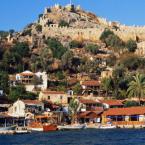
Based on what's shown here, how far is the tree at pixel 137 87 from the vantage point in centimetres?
8356

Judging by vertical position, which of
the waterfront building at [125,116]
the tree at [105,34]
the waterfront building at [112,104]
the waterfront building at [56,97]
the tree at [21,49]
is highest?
A: the tree at [105,34]

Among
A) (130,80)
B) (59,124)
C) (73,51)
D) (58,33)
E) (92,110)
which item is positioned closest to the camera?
(59,124)

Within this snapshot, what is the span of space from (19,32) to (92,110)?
40.2 meters

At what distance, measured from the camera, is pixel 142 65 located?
321 feet

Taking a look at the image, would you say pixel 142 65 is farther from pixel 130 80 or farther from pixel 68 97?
pixel 68 97

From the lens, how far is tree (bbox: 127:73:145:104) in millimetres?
83562

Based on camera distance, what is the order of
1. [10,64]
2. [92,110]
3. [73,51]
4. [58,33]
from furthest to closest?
[58,33] < [73,51] < [10,64] < [92,110]

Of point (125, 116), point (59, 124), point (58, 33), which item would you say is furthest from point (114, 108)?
point (58, 33)

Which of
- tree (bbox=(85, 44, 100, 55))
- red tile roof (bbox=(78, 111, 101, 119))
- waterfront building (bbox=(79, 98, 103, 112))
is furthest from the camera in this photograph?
tree (bbox=(85, 44, 100, 55))

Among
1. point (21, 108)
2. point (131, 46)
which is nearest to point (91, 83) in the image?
point (21, 108)

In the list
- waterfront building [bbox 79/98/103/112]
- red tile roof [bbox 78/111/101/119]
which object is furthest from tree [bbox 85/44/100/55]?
red tile roof [bbox 78/111/101/119]

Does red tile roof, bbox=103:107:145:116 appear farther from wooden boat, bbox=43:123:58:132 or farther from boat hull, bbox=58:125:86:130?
wooden boat, bbox=43:123:58:132

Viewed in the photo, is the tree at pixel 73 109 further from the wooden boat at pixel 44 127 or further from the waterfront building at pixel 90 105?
the wooden boat at pixel 44 127

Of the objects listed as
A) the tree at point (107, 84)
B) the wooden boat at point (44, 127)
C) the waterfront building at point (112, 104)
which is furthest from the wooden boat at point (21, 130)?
the tree at point (107, 84)
